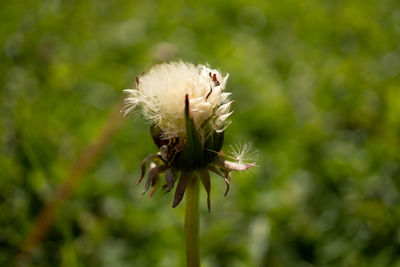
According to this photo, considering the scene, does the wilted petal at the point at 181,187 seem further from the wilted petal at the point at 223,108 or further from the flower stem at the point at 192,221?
the wilted petal at the point at 223,108

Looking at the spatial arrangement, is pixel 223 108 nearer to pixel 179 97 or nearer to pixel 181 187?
pixel 179 97

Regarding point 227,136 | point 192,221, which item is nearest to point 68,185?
point 227,136

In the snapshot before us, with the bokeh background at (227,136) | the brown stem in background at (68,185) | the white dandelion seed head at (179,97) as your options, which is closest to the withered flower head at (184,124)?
the white dandelion seed head at (179,97)

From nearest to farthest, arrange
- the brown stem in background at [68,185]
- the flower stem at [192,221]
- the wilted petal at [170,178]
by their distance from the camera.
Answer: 1. the wilted petal at [170,178]
2. the flower stem at [192,221]
3. the brown stem in background at [68,185]

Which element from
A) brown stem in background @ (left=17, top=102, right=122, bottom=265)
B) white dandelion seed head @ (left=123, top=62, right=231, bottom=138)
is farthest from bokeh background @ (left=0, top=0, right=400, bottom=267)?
white dandelion seed head @ (left=123, top=62, right=231, bottom=138)

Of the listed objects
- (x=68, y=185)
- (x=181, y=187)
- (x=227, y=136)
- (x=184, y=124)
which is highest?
(x=184, y=124)

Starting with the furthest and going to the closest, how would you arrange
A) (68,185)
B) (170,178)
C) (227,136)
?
(227,136)
(68,185)
(170,178)

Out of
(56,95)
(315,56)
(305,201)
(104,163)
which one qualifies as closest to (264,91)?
(315,56)

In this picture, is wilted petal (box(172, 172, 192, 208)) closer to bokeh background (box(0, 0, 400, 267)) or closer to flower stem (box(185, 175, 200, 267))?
flower stem (box(185, 175, 200, 267))
